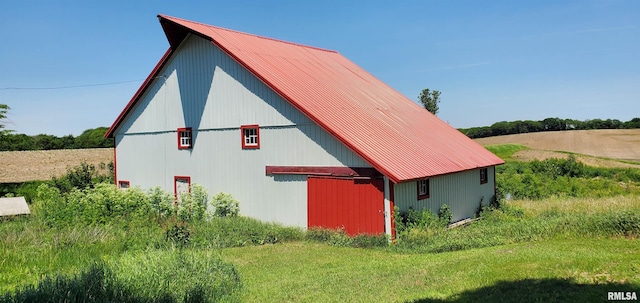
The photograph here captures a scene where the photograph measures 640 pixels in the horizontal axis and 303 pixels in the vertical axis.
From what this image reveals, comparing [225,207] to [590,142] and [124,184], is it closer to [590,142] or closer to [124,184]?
[124,184]

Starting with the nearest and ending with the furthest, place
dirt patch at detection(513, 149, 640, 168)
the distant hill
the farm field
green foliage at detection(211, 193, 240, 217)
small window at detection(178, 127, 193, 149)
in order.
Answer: the farm field
green foliage at detection(211, 193, 240, 217)
small window at detection(178, 127, 193, 149)
dirt patch at detection(513, 149, 640, 168)
the distant hill

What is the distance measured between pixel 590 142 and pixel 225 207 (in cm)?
5843

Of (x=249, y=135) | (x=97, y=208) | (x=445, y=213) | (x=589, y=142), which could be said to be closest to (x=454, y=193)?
(x=445, y=213)

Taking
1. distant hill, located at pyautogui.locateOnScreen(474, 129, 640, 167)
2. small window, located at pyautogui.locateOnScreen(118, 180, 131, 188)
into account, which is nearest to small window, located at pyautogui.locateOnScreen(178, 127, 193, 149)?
small window, located at pyautogui.locateOnScreen(118, 180, 131, 188)

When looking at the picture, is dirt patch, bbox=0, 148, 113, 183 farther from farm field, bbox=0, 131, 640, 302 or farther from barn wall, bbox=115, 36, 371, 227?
farm field, bbox=0, 131, 640, 302

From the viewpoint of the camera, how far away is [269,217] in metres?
18.1

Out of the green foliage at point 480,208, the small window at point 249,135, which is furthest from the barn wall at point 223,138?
the green foliage at point 480,208

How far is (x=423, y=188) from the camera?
1673 cm

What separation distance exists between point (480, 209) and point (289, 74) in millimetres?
→ 9667

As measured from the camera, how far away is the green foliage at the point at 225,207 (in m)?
19.1

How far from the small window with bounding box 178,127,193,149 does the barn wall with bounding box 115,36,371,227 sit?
0.87ft

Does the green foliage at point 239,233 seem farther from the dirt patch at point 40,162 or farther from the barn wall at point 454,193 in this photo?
the dirt patch at point 40,162

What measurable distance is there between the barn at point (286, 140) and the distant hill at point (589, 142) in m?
38.9

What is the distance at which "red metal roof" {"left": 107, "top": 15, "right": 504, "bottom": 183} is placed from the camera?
16.0 meters
